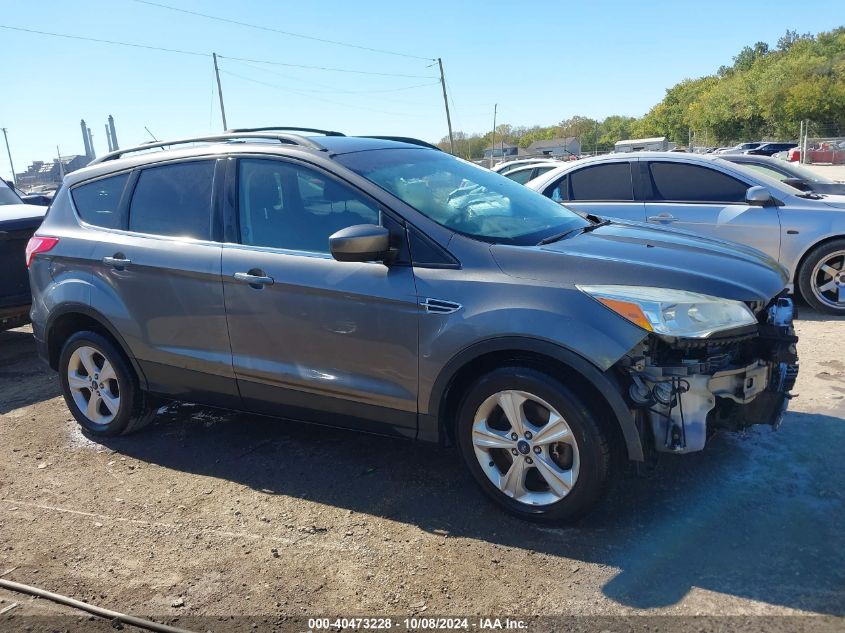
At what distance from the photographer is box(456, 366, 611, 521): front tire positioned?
3105 mm

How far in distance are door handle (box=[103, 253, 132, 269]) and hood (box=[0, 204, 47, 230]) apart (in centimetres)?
315

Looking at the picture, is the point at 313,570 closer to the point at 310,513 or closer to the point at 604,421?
the point at 310,513

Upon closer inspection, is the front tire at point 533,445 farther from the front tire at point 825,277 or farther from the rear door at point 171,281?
the front tire at point 825,277

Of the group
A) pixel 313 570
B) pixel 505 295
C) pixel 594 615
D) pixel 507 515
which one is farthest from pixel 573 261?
pixel 313 570

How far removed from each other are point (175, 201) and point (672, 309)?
296 cm

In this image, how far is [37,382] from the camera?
6316 millimetres

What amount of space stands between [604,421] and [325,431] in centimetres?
215

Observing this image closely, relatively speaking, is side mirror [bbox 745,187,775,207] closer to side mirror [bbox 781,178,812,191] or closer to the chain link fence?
side mirror [bbox 781,178,812,191]

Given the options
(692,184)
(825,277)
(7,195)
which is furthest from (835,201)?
(7,195)

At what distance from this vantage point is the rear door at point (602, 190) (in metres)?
7.40

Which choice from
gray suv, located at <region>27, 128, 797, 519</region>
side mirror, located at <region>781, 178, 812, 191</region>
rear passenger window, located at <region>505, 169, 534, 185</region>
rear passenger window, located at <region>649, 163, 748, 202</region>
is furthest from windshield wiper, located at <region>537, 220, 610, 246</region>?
rear passenger window, located at <region>505, 169, 534, 185</region>

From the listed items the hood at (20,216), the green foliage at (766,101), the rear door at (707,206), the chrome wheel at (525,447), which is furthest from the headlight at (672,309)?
the green foliage at (766,101)

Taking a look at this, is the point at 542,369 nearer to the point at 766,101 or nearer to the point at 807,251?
the point at 807,251

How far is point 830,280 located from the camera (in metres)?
6.86
